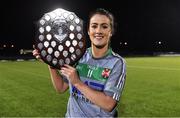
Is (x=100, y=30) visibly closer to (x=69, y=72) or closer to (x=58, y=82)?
(x=69, y=72)

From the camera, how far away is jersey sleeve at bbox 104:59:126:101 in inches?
115

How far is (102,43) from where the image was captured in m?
2.94

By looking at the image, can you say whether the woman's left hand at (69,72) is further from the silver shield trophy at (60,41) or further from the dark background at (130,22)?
the dark background at (130,22)

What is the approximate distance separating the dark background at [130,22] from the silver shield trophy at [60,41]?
255 ft

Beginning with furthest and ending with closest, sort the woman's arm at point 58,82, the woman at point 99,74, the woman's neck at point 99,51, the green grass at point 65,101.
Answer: the green grass at point 65,101 → the woman's arm at point 58,82 → the woman's neck at point 99,51 → the woman at point 99,74

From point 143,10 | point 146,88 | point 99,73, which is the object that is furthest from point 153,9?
point 99,73

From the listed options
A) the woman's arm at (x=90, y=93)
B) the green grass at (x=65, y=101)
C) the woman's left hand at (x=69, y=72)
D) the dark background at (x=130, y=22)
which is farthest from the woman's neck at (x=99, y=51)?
the dark background at (x=130, y=22)

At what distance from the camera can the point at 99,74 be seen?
2.99 meters

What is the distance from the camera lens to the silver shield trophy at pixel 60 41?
2.56m

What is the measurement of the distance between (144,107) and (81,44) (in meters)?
8.33

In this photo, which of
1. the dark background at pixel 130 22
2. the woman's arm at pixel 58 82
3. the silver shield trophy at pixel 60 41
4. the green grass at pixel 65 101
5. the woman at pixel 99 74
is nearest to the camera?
the silver shield trophy at pixel 60 41

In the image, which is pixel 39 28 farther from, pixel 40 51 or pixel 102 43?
pixel 102 43

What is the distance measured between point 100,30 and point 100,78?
14.1 inches

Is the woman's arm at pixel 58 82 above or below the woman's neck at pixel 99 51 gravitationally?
below
